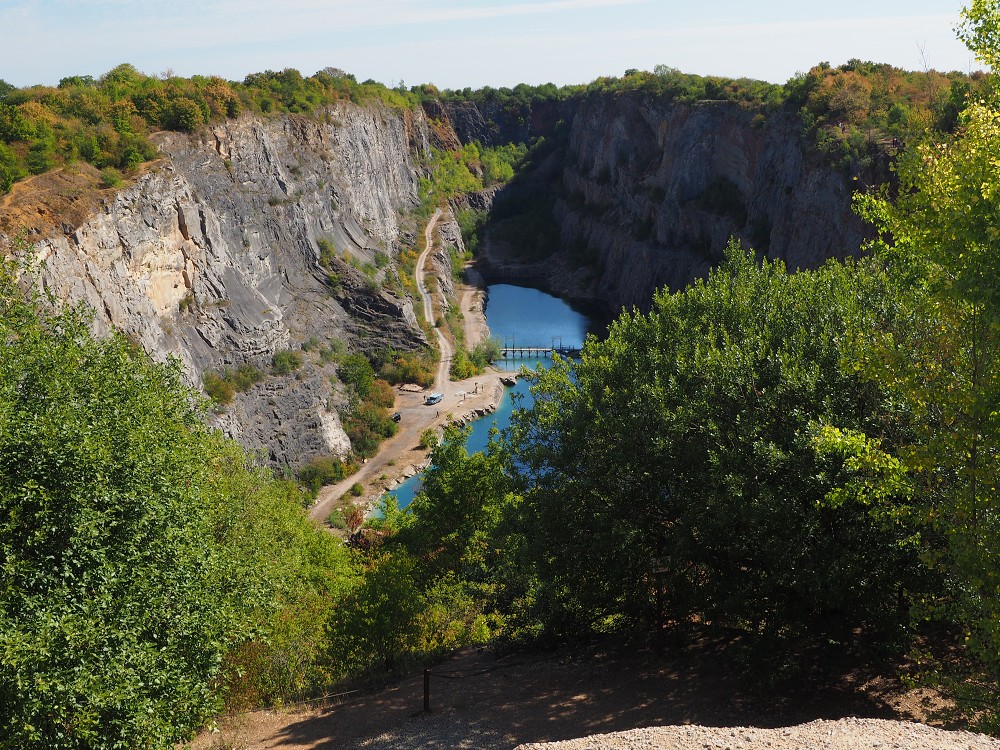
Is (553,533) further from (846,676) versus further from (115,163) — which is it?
(115,163)

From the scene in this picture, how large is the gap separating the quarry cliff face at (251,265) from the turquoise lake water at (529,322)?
15.4 m

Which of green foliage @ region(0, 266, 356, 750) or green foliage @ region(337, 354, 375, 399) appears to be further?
green foliage @ region(337, 354, 375, 399)

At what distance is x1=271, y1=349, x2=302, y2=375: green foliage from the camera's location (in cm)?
6172

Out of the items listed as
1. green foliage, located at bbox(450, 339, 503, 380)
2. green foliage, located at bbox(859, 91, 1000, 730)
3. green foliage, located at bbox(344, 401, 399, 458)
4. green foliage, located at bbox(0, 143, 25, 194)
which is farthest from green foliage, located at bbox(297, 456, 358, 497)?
green foliage, located at bbox(859, 91, 1000, 730)

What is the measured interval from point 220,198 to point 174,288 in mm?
10615

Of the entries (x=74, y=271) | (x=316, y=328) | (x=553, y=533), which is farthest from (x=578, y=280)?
(x=553, y=533)

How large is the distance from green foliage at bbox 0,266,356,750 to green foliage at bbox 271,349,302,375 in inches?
1700

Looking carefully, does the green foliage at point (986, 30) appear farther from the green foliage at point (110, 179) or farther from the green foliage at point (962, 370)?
the green foliage at point (110, 179)

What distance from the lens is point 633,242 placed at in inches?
3999

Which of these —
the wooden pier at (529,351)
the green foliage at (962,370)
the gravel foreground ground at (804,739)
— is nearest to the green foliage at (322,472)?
the wooden pier at (529,351)

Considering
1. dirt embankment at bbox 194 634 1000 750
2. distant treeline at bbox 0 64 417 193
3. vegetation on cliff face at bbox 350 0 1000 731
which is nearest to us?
vegetation on cliff face at bbox 350 0 1000 731

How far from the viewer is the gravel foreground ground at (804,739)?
11.1 metres

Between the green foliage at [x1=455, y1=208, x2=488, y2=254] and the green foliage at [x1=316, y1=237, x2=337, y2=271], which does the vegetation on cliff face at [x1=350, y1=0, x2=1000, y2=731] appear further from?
the green foliage at [x1=455, y1=208, x2=488, y2=254]

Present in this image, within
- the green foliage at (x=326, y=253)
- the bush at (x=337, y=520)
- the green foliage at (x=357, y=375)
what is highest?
the green foliage at (x=326, y=253)
